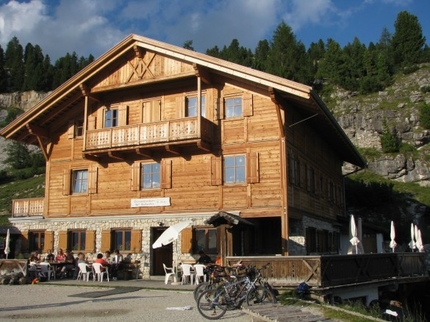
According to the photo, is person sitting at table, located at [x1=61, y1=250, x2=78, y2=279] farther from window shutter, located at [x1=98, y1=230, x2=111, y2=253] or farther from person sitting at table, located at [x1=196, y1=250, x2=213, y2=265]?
person sitting at table, located at [x1=196, y1=250, x2=213, y2=265]

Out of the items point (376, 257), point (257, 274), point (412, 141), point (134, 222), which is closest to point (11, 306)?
point (257, 274)

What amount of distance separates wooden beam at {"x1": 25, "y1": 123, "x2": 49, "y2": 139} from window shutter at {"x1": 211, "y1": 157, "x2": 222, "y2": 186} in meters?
9.32

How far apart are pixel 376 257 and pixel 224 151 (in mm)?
7142

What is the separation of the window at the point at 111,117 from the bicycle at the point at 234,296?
13641 millimetres

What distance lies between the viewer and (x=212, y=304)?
10.9m

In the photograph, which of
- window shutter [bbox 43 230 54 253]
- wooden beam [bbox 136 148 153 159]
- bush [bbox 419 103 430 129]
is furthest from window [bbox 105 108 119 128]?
bush [bbox 419 103 430 129]

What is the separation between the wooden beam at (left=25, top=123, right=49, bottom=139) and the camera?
80.5 ft

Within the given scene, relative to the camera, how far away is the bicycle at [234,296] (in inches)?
432

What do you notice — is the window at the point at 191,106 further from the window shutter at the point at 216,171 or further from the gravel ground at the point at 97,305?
the gravel ground at the point at 97,305

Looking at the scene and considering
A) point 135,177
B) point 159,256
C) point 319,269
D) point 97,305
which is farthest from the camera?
point 135,177

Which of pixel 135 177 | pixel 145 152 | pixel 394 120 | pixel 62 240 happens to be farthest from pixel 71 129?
pixel 394 120

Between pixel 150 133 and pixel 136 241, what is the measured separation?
4.75 metres

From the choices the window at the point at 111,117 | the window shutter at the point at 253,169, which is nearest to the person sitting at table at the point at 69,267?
the window at the point at 111,117

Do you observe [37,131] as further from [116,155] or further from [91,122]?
[116,155]
